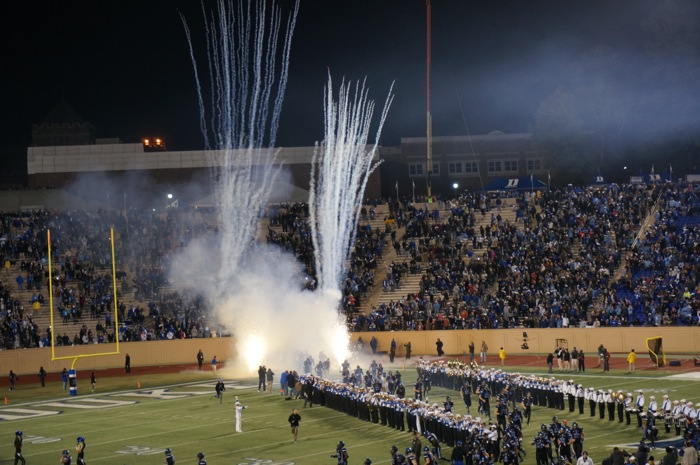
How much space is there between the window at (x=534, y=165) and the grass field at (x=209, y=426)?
4062 cm

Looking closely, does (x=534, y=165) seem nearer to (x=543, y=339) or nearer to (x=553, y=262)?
(x=553, y=262)

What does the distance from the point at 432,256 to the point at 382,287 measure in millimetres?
3680

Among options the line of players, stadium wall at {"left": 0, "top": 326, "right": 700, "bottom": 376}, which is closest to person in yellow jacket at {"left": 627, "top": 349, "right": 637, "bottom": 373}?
stadium wall at {"left": 0, "top": 326, "right": 700, "bottom": 376}

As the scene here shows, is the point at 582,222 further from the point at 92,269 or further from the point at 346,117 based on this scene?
the point at 92,269

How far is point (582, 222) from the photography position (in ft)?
195

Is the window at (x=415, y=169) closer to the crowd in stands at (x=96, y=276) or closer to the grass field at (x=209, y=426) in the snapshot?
the crowd in stands at (x=96, y=276)

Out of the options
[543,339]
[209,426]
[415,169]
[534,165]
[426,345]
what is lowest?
[209,426]

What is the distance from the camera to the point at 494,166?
8338cm

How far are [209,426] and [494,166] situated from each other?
5294 cm

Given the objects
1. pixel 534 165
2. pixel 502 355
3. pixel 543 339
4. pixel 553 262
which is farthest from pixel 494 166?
pixel 502 355

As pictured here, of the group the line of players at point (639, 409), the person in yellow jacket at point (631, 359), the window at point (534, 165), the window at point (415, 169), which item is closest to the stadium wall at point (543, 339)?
the person in yellow jacket at point (631, 359)

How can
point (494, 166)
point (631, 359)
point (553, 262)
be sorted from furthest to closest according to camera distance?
point (494, 166), point (553, 262), point (631, 359)

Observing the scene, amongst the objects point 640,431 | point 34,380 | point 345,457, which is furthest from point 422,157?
point 345,457

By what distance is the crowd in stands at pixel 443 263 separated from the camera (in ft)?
173
